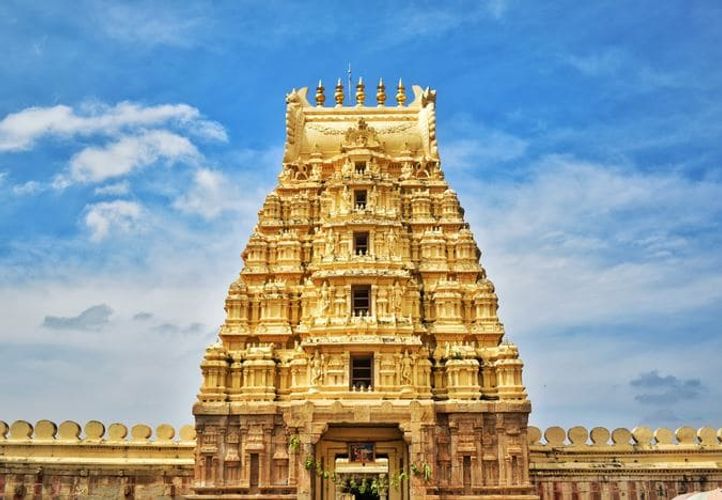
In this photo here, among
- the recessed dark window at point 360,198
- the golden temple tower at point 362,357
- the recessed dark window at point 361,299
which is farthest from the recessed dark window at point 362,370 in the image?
the recessed dark window at point 360,198

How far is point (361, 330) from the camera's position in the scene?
31.3 metres

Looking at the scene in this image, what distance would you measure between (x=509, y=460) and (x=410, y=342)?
5.63 m

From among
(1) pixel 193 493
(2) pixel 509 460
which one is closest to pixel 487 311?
(2) pixel 509 460

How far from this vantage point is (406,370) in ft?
101

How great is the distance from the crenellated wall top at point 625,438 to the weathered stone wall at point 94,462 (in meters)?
14.6

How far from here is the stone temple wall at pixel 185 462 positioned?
106 feet

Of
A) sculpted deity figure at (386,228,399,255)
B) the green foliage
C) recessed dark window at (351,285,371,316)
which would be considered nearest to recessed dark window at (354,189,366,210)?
sculpted deity figure at (386,228,399,255)

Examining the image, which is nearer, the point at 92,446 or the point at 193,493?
the point at 193,493

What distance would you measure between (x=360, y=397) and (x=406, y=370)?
1997 mm

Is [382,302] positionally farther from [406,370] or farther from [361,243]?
[361,243]

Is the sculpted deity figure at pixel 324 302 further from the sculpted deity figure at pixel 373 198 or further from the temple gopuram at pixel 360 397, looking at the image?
the sculpted deity figure at pixel 373 198

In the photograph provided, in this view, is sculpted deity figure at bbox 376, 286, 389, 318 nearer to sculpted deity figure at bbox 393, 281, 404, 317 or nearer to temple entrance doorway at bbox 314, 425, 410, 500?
sculpted deity figure at bbox 393, 281, 404, 317

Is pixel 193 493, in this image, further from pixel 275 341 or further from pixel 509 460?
pixel 509 460

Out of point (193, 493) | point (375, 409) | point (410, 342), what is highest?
point (410, 342)
